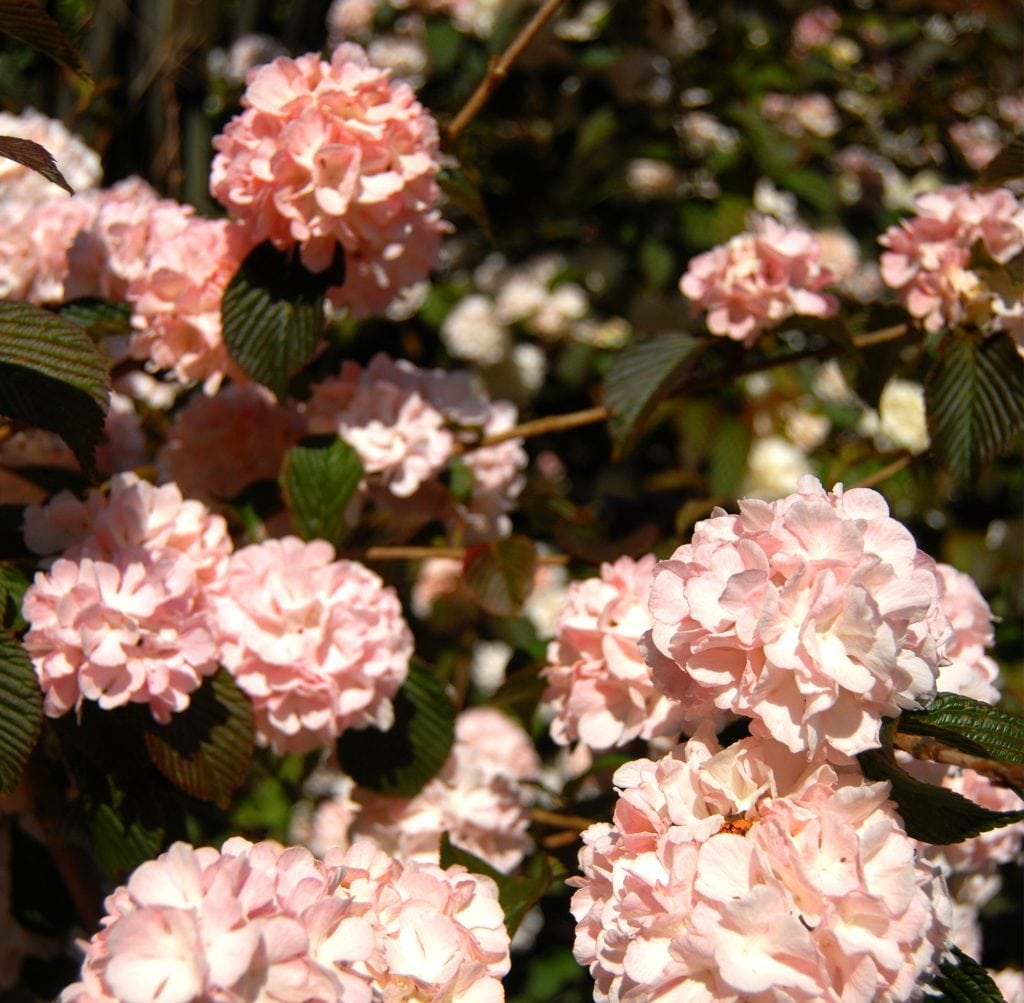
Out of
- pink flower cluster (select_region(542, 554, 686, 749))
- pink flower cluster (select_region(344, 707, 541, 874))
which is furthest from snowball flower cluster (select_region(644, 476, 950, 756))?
pink flower cluster (select_region(344, 707, 541, 874))

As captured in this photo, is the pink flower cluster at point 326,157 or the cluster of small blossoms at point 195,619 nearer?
the cluster of small blossoms at point 195,619

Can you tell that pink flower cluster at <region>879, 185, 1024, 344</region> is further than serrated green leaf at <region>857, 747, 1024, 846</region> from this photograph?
Yes

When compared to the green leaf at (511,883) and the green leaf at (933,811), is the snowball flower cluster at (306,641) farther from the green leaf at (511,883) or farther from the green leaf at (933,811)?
the green leaf at (933,811)

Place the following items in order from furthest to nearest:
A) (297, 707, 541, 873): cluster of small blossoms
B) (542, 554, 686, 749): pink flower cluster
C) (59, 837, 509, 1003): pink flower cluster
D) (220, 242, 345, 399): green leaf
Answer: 1. (297, 707, 541, 873): cluster of small blossoms
2. (220, 242, 345, 399): green leaf
3. (542, 554, 686, 749): pink flower cluster
4. (59, 837, 509, 1003): pink flower cluster

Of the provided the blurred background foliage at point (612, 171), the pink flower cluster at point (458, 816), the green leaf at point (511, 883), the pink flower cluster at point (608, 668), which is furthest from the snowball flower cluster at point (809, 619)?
the blurred background foliage at point (612, 171)

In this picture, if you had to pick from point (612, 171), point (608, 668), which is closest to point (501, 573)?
point (608, 668)

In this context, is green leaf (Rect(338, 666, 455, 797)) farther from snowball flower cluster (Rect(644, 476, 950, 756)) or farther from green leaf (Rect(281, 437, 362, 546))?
snowball flower cluster (Rect(644, 476, 950, 756))

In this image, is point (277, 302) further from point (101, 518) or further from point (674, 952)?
point (674, 952)
